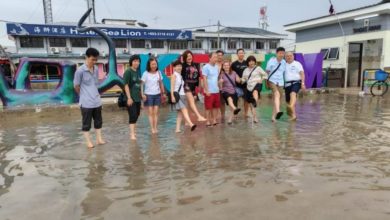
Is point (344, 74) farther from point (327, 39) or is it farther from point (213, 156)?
point (213, 156)

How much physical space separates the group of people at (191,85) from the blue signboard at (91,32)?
108 feet

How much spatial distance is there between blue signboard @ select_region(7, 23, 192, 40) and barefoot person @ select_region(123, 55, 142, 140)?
33.3 meters

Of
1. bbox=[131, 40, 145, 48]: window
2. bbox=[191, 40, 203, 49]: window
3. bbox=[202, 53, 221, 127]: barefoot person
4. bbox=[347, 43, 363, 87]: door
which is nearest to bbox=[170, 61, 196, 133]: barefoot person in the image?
bbox=[202, 53, 221, 127]: barefoot person

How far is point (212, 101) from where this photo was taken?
7.76 meters

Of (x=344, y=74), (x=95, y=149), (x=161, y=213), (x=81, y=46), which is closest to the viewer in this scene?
(x=161, y=213)

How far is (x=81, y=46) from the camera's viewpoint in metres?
41.7

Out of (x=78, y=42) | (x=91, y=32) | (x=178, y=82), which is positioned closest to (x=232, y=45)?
(x=91, y=32)

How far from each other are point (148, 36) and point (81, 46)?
832 centimetres

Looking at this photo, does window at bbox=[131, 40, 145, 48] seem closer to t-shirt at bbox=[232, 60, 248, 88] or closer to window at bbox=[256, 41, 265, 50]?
window at bbox=[256, 41, 265, 50]

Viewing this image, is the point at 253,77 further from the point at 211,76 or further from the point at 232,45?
the point at 232,45

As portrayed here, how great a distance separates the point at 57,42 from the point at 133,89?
37742 millimetres

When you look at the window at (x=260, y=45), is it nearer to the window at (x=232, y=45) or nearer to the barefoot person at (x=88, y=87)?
the window at (x=232, y=45)

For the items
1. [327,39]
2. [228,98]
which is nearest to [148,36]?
[327,39]

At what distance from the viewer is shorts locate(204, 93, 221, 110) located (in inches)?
305
